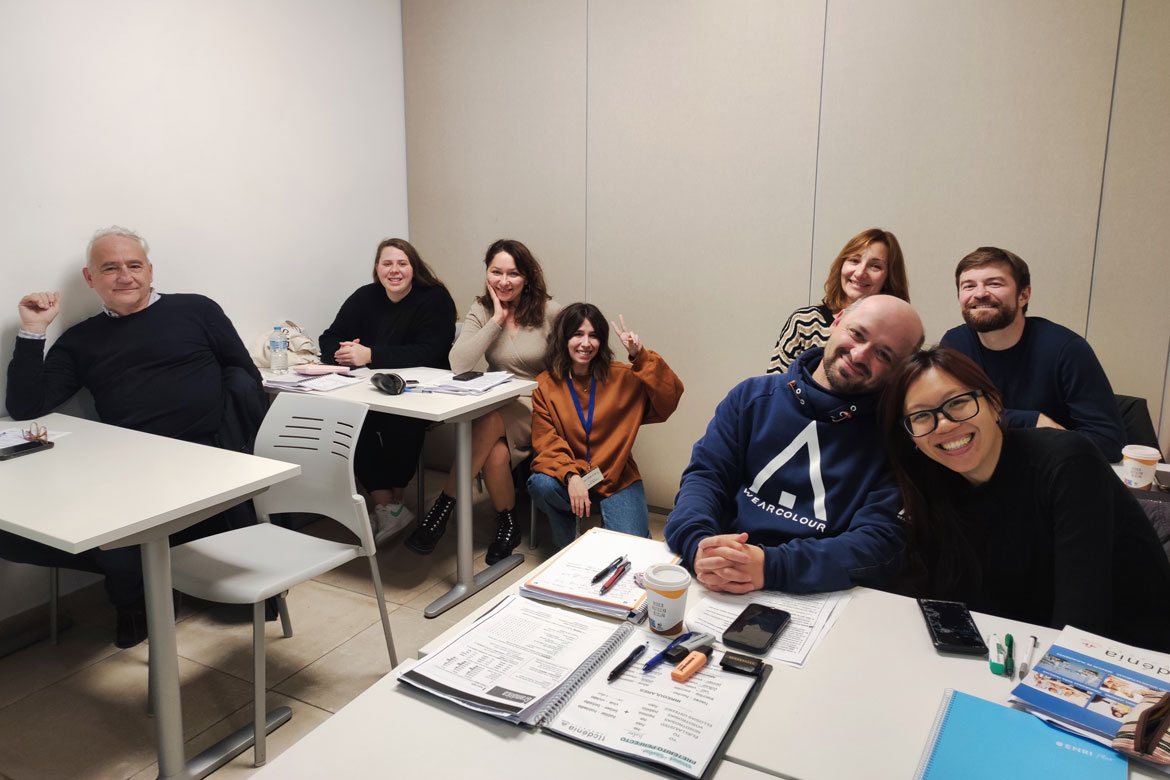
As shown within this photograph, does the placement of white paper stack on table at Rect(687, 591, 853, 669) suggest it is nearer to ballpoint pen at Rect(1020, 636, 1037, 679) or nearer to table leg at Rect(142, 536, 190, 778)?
ballpoint pen at Rect(1020, 636, 1037, 679)

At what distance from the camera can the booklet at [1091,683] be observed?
987 mm

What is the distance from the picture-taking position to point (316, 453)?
2344mm

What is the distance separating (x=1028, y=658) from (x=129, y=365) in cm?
305

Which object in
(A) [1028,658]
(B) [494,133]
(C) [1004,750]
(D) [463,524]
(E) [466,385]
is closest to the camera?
(C) [1004,750]

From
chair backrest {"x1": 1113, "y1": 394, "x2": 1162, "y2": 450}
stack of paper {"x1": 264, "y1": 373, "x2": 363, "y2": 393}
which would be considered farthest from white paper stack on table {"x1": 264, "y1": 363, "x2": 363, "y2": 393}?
chair backrest {"x1": 1113, "y1": 394, "x2": 1162, "y2": 450}

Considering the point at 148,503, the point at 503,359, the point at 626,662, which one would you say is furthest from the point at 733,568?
the point at 503,359

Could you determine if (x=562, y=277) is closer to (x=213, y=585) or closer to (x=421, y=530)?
(x=421, y=530)

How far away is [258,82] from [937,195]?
10.6 feet

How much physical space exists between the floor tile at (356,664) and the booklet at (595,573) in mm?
1192

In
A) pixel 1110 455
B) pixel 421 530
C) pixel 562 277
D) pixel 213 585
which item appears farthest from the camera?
pixel 562 277

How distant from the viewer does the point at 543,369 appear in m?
3.54

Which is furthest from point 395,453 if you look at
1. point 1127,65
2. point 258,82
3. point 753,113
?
point 1127,65

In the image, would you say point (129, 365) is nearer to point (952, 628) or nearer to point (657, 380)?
point (657, 380)

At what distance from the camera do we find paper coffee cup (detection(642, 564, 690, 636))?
121 cm
